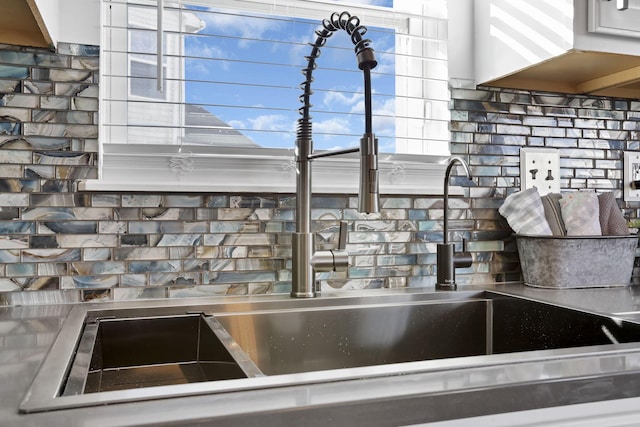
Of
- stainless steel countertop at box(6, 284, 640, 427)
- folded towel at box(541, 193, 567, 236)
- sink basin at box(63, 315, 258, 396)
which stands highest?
folded towel at box(541, 193, 567, 236)

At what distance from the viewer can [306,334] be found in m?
1.36

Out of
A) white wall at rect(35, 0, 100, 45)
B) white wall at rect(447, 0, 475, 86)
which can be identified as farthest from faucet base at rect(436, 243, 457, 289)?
white wall at rect(35, 0, 100, 45)

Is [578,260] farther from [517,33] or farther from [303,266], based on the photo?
[303,266]

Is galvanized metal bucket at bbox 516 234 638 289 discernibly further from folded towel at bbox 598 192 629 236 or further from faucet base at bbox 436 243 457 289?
faucet base at bbox 436 243 457 289

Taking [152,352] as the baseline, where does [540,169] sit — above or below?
above

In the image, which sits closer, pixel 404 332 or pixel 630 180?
pixel 404 332

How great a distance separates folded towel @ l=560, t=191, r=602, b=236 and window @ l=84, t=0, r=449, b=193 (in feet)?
1.21

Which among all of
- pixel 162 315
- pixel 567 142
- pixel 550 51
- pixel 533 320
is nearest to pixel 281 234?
pixel 162 315

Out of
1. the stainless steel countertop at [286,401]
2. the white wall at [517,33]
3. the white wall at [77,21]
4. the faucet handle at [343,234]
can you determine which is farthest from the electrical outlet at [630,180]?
the white wall at [77,21]

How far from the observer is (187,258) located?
57.4 inches

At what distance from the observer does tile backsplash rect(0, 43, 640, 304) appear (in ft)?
4.42

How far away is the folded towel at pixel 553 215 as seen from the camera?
1.62 meters

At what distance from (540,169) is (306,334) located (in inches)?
37.2

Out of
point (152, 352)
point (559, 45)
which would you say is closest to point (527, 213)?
point (559, 45)
